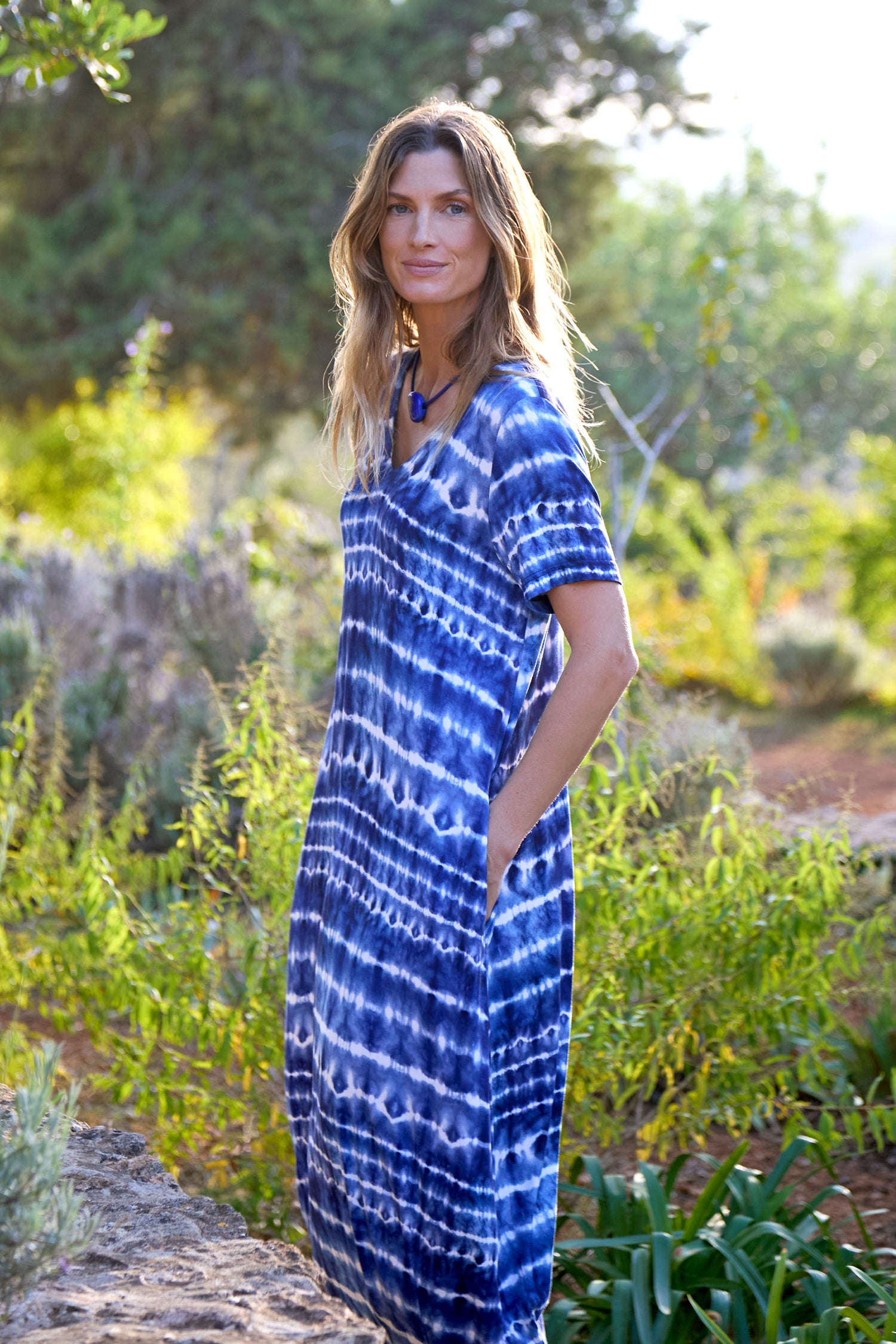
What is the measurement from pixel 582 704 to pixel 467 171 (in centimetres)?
72

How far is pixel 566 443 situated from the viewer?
1.52 metres

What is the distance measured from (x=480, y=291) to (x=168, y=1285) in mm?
1248

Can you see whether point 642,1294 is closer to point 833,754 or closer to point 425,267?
point 425,267

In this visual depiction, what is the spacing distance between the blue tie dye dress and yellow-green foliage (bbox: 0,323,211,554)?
5.27m

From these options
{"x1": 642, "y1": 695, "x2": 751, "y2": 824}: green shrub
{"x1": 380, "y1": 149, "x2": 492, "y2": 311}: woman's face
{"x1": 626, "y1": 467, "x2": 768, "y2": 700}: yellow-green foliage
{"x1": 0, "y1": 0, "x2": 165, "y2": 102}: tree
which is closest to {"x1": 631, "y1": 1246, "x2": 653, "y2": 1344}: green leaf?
{"x1": 642, "y1": 695, "x2": 751, "y2": 824}: green shrub

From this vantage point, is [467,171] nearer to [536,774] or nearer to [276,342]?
[536,774]

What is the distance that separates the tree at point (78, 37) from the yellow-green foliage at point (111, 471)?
13.8ft

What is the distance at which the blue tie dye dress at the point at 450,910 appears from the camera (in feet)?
4.92

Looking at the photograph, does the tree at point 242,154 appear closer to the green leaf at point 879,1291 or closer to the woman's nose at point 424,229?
the woman's nose at point 424,229

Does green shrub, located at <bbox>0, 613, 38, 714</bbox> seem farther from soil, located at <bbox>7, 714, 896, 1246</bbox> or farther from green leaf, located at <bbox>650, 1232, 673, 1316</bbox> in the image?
green leaf, located at <bbox>650, 1232, 673, 1316</bbox>

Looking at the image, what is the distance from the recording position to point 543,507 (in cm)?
149

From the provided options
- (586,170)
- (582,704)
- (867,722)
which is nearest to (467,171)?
(582,704)

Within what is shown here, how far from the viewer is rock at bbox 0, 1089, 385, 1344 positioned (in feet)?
3.77

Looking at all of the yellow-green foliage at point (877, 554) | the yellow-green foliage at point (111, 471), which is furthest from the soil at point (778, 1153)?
the yellow-green foliage at point (877, 554)
